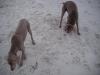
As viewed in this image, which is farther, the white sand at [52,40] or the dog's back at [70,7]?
the dog's back at [70,7]

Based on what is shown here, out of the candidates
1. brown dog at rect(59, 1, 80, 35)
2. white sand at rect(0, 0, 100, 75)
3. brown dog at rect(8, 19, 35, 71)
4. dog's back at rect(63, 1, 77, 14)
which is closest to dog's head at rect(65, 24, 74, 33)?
brown dog at rect(59, 1, 80, 35)

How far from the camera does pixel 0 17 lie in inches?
290

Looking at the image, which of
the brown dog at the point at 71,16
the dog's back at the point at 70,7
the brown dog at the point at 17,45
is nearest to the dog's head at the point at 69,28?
the brown dog at the point at 71,16

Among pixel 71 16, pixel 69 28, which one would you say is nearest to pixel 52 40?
pixel 69 28

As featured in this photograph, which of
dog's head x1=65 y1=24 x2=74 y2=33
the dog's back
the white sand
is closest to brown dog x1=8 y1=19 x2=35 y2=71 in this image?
the white sand

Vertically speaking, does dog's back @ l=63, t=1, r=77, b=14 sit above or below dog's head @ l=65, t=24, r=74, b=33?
above

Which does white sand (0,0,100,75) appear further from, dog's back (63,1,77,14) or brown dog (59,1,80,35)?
dog's back (63,1,77,14)

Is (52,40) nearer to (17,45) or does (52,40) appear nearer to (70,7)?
(70,7)

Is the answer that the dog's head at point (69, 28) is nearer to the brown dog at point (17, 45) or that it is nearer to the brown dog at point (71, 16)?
the brown dog at point (71, 16)

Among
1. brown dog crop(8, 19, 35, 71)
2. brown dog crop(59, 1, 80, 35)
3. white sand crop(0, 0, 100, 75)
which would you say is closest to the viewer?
brown dog crop(8, 19, 35, 71)

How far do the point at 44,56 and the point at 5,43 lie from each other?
1.63 m

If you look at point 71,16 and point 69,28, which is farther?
point 69,28

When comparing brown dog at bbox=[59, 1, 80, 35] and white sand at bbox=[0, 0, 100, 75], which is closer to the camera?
white sand at bbox=[0, 0, 100, 75]

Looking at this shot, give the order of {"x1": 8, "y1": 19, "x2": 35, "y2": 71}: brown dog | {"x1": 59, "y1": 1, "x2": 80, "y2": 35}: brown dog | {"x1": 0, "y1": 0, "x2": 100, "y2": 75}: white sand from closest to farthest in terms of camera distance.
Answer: {"x1": 8, "y1": 19, "x2": 35, "y2": 71}: brown dog → {"x1": 0, "y1": 0, "x2": 100, "y2": 75}: white sand → {"x1": 59, "y1": 1, "x2": 80, "y2": 35}: brown dog
